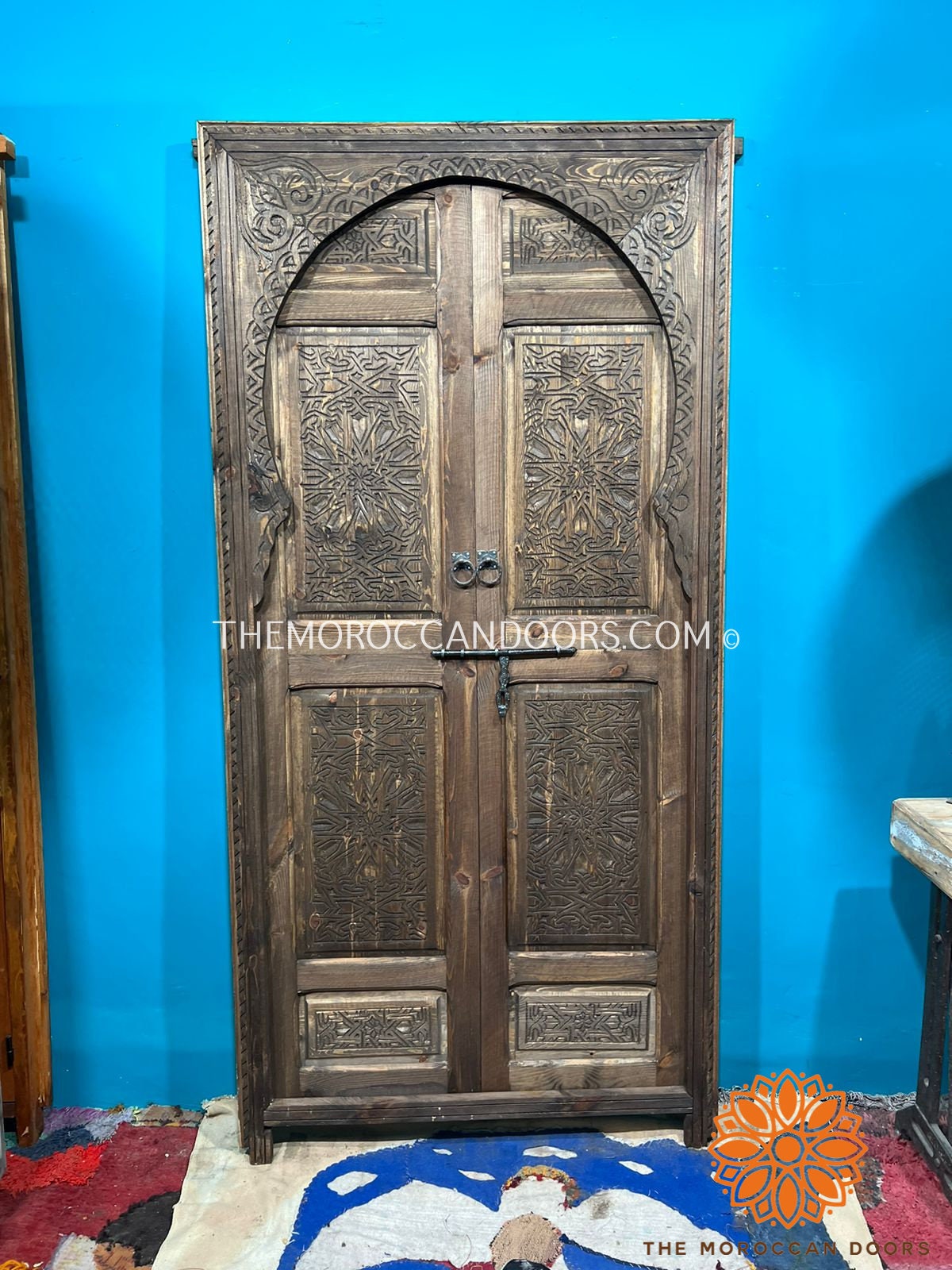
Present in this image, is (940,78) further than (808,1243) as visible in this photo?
Yes

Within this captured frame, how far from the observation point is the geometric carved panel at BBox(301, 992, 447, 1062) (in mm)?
2338

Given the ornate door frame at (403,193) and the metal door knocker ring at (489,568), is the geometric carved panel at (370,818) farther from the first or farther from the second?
the metal door knocker ring at (489,568)

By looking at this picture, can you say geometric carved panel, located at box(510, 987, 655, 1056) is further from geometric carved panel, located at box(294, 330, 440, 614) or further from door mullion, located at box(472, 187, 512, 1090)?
geometric carved panel, located at box(294, 330, 440, 614)

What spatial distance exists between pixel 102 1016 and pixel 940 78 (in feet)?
10.1

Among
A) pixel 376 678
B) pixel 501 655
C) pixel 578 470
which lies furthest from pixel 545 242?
pixel 376 678

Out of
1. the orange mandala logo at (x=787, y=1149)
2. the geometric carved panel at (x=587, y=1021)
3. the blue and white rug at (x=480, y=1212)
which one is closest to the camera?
the blue and white rug at (x=480, y=1212)

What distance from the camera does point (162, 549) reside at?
233 cm

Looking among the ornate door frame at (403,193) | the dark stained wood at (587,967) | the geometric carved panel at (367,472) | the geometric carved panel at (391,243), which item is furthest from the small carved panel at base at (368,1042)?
the geometric carved panel at (391,243)

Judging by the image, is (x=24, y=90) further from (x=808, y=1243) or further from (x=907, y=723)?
(x=808, y=1243)

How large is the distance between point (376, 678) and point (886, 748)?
Result: 1.31m

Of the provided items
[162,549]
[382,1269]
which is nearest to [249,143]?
[162,549]

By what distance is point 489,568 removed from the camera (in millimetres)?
2238

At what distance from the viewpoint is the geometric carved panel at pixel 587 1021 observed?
2350 mm

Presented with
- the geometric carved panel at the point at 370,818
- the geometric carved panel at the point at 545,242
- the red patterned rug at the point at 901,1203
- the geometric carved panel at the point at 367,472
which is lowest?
the red patterned rug at the point at 901,1203
